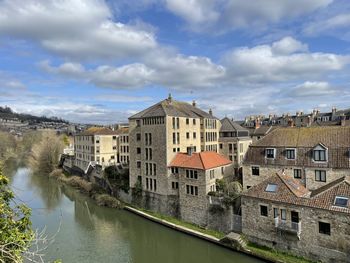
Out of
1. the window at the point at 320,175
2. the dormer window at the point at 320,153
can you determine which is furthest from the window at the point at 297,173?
the dormer window at the point at 320,153

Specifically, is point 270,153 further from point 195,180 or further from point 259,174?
point 195,180

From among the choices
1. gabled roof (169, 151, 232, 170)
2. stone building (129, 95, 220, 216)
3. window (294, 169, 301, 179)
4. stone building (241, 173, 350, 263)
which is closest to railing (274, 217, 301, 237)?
stone building (241, 173, 350, 263)

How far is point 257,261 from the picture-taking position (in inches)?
771

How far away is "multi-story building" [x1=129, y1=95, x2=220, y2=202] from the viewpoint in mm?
29359

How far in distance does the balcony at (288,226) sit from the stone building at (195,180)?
716 centimetres

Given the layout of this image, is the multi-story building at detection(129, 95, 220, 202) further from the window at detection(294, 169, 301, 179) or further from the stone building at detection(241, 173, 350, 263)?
the window at detection(294, 169, 301, 179)

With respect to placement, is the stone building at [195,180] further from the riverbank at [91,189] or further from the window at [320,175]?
the riverbank at [91,189]

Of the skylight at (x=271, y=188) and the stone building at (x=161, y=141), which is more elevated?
the stone building at (x=161, y=141)

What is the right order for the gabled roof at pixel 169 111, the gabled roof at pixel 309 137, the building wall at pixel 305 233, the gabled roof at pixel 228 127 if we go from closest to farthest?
the building wall at pixel 305 233 < the gabled roof at pixel 309 137 < the gabled roof at pixel 169 111 < the gabled roof at pixel 228 127

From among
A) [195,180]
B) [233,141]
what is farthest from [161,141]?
[233,141]

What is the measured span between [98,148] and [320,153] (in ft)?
126

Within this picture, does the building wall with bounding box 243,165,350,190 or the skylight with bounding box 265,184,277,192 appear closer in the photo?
the skylight with bounding box 265,184,277,192

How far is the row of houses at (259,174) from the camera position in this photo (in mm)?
18141

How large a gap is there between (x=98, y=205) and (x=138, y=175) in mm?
6943
